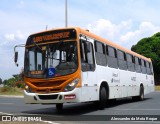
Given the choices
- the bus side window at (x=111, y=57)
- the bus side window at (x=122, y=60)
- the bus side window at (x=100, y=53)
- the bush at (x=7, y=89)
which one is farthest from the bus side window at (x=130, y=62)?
the bush at (x=7, y=89)

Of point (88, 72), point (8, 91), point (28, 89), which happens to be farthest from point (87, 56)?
point (8, 91)

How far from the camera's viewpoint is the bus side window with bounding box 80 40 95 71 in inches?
582

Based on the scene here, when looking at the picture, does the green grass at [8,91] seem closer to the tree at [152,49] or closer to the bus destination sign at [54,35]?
the bus destination sign at [54,35]

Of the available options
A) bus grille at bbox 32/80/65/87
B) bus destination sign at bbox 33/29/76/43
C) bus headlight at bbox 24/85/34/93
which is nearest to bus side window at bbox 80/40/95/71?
bus destination sign at bbox 33/29/76/43

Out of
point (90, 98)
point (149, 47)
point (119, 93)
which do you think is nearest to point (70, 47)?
point (90, 98)

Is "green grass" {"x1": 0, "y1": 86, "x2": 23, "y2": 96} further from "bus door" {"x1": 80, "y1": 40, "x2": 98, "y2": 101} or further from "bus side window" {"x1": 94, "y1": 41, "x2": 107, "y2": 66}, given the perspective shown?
"bus door" {"x1": 80, "y1": 40, "x2": 98, "y2": 101}

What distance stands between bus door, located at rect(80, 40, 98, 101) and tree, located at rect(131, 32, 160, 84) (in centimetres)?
4544

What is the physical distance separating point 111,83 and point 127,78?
356cm

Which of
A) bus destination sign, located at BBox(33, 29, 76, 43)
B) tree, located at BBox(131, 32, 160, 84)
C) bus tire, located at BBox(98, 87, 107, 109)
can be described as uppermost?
tree, located at BBox(131, 32, 160, 84)

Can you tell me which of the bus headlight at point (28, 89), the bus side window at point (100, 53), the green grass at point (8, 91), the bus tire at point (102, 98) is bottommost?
the bus tire at point (102, 98)

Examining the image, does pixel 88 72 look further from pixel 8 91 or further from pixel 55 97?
pixel 8 91

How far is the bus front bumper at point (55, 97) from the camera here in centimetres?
1408

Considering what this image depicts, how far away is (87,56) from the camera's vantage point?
15.2 m

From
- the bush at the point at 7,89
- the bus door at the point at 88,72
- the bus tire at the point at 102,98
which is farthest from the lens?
the bush at the point at 7,89
